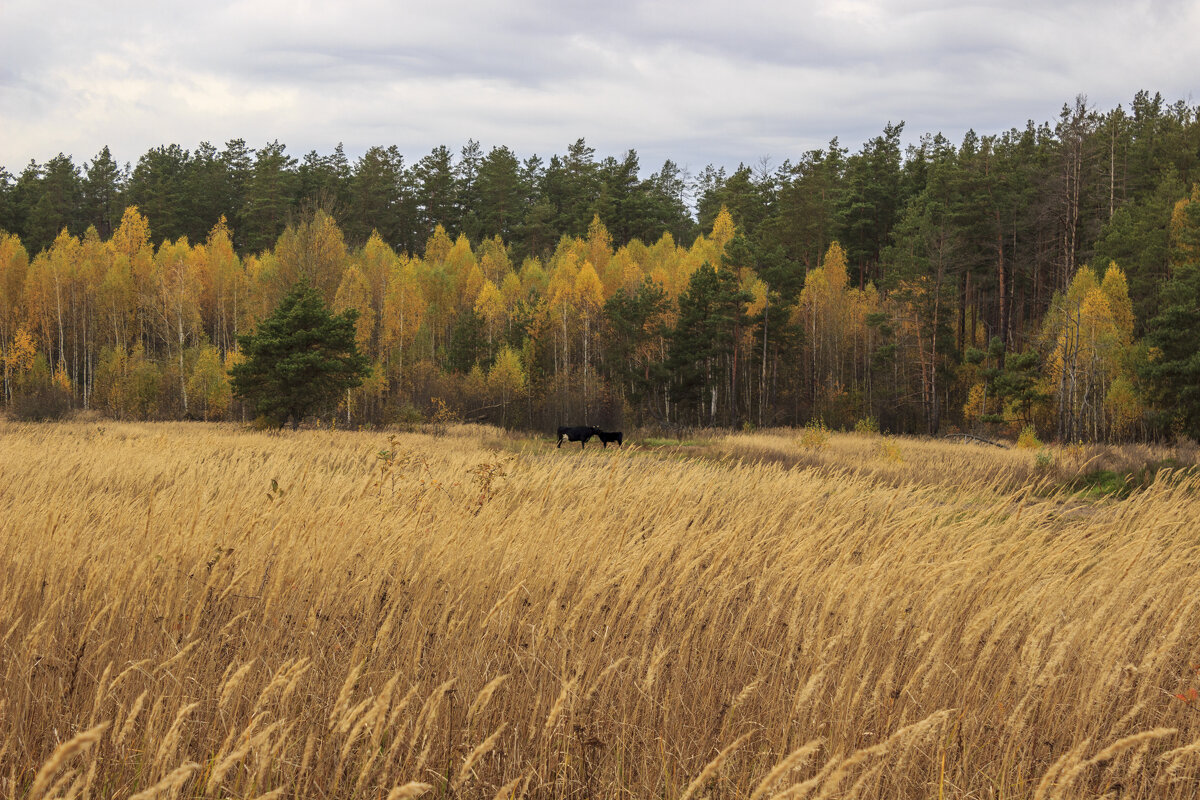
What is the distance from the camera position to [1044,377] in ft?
125

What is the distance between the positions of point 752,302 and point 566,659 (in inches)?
1697

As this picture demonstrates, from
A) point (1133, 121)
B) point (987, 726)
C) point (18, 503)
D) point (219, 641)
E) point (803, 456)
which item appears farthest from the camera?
point (1133, 121)

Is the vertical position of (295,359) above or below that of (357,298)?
below

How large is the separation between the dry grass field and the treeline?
3294 cm

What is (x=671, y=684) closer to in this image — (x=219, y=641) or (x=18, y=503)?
(x=219, y=641)

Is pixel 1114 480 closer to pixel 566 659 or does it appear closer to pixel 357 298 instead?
pixel 566 659

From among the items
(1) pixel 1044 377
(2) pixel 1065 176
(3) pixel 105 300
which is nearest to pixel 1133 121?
(2) pixel 1065 176

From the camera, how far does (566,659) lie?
287cm

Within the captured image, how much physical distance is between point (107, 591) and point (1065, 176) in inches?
2190

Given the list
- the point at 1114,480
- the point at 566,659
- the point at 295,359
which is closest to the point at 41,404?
the point at 295,359

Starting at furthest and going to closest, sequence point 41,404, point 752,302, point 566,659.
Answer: point 752,302 < point 41,404 < point 566,659

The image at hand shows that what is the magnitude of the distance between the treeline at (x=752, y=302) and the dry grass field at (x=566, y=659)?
32.9 metres

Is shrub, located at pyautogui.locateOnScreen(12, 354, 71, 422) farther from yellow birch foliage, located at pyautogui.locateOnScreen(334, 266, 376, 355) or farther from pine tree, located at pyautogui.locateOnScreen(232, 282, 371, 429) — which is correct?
yellow birch foliage, located at pyautogui.locateOnScreen(334, 266, 376, 355)

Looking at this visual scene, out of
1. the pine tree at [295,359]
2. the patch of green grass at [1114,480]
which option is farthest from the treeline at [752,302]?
the patch of green grass at [1114,480]
